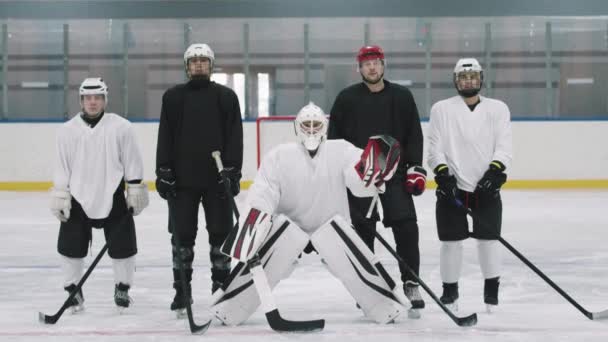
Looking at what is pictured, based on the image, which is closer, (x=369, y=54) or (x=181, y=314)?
(x=181, y=314)

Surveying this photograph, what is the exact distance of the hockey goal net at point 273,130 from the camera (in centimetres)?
1052

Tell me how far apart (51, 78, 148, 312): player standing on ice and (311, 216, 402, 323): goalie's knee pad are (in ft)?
2.72

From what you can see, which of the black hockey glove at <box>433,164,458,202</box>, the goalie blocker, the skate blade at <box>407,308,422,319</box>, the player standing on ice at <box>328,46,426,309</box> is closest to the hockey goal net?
the player standing on ice at <box>328,46,426,309</box>

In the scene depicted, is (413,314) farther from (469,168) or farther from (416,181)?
(469,168)

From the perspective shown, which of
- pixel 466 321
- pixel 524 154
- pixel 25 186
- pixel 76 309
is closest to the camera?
pixel 466 321

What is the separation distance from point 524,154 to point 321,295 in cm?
671

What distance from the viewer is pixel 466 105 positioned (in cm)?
394

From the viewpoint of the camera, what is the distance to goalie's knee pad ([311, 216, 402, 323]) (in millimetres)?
3496

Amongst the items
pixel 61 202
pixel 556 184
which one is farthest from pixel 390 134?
A: pixel 556 184

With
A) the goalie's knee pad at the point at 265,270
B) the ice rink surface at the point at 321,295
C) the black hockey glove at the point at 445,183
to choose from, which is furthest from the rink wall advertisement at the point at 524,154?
the goalie's knee pad at the point at 265,270

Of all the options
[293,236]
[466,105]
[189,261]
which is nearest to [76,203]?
[189,261]

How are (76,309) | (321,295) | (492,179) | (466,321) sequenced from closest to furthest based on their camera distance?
(466,321), (492,179), (76,309), (321,295)

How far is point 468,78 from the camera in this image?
3918mm

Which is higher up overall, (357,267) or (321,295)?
(357,267)
